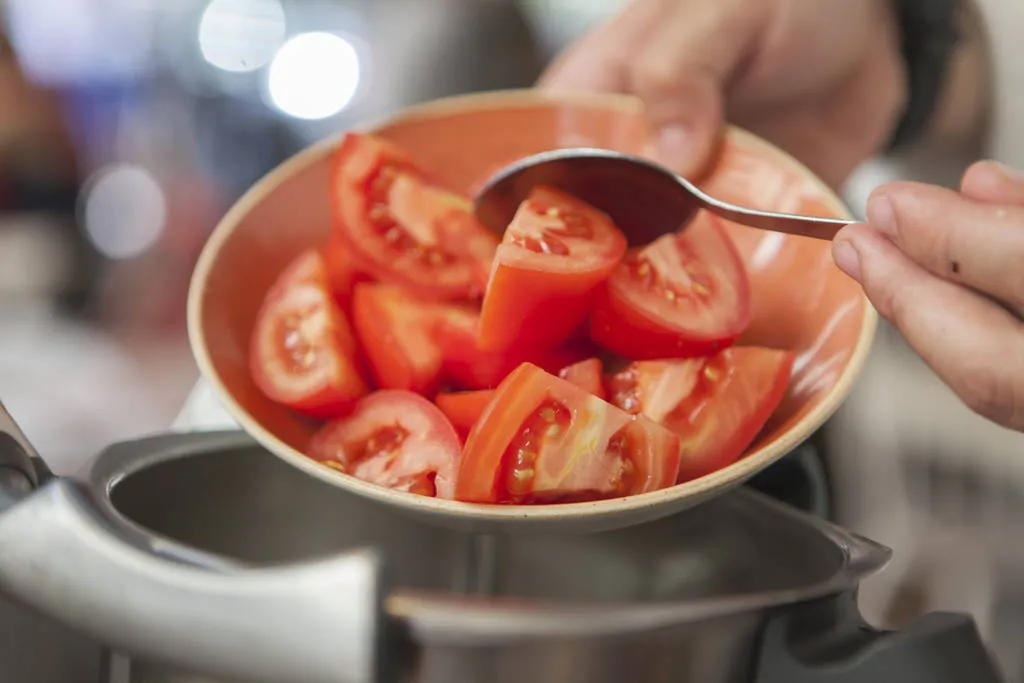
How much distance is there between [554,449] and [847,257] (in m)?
0.20

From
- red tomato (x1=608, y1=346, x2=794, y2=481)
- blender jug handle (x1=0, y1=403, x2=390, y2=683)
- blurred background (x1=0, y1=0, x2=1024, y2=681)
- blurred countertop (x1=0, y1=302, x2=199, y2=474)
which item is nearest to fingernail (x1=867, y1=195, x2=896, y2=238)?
red tomato (x1=608, y1=346, x2=794, y2=481)

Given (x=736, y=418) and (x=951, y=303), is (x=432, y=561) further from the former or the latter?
(x=951, y=303)

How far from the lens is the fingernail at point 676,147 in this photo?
73 cm

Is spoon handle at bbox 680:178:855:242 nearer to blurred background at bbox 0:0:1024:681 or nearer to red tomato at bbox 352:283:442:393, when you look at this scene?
red tomato at bbox 352:283:442:393

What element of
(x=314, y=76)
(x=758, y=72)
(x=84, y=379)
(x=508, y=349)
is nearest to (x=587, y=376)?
(x=508, y=349)

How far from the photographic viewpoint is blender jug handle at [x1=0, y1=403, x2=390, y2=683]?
322mm

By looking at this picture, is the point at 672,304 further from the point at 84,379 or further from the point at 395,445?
the point at 84,379

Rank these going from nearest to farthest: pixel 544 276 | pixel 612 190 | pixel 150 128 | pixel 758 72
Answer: pixel 544 276, pixel 612 190, pixel 758 72, pixel 150 128

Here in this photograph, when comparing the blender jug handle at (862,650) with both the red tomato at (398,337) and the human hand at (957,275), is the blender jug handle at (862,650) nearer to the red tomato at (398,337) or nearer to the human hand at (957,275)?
the human hand at (957,275)

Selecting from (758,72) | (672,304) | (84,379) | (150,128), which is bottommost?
(84,379)

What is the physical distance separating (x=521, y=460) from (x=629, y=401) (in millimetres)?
107

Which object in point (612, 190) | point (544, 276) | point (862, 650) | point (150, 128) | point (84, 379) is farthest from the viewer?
point (150, 128)

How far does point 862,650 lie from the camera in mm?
427

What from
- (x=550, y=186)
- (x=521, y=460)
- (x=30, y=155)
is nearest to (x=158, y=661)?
(x=521, y=460)
